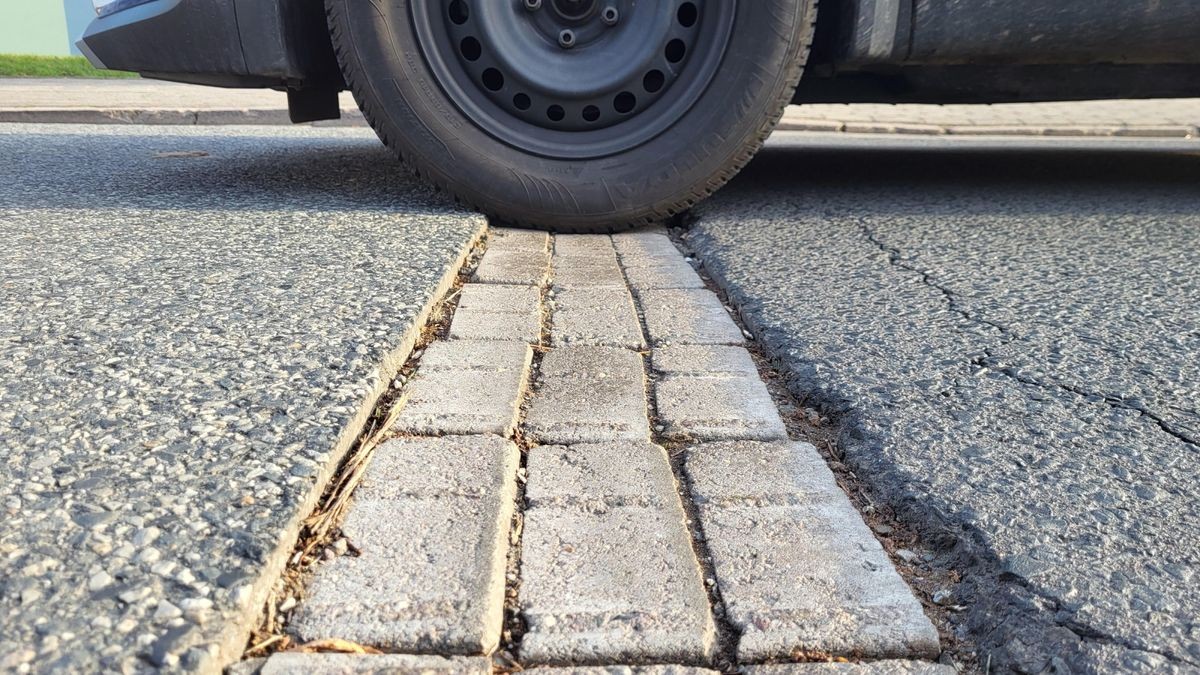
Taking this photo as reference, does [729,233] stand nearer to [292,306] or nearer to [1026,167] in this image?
[292,306]

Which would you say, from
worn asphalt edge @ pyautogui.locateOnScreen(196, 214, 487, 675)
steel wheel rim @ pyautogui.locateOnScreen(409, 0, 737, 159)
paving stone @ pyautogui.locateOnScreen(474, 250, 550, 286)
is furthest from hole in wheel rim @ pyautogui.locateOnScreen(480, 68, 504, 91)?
worn asphalt edge @ pyautogui.locateOnScreen(196, 214, 487, 675)

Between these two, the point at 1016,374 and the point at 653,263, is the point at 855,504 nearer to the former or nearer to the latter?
the point at 1016,374

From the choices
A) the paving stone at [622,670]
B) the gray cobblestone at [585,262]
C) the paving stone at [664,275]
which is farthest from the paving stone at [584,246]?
the paving stone at [622,670]

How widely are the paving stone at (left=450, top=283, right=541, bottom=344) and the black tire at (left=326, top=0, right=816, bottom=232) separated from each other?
541 millimetres

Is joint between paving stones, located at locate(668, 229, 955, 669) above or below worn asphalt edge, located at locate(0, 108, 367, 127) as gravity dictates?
above

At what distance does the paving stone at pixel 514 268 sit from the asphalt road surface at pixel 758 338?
0.08 m

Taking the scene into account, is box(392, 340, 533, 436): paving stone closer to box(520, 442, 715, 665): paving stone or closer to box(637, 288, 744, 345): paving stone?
box(520, 442, 715, 665): paving stone

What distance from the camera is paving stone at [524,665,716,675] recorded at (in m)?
0.88

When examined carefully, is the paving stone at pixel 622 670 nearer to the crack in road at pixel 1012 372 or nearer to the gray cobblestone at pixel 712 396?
the gray cobblestone at pixel 712 396

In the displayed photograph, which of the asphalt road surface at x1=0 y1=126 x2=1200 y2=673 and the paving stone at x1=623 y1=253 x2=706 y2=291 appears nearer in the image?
the asphalt road surface at x1=0 y1=126 x2=1200 y2=673

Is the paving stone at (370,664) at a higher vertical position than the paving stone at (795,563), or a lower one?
higher

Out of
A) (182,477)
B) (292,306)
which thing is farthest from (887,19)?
(182,477)

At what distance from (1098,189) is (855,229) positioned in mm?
1147

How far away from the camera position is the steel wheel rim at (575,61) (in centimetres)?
251
